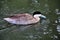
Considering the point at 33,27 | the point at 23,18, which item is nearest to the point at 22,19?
the point at 23,18

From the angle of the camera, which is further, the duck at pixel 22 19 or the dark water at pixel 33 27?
the duck at pixel 22 19

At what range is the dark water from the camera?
918 centimetres

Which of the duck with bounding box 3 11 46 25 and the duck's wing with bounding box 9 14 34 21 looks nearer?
the duck with bounding box 3 11 46 25

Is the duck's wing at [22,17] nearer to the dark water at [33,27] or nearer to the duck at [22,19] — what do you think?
the duck at [22,19]

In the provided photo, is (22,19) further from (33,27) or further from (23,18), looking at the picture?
(33,27)

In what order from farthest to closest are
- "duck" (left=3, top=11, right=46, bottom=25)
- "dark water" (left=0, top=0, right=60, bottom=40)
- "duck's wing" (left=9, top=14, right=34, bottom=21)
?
"duck's wing" (left=9, top=14, right=34, bottom=21)
"duck" (left=3, top=11, right=46, bottom=25)
"dark water" (left=0, top=0, right=60, bottom=40)

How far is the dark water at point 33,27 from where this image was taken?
361 inches

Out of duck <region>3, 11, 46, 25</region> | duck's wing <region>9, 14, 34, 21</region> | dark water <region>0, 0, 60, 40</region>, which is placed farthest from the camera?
duck's wing <region>9, 14, 34, 21</region>

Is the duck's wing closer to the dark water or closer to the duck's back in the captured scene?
the duck's back

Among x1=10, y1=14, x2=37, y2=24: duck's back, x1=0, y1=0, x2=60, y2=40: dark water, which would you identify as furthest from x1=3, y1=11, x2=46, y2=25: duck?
x1=0, y1=0, x2=60, y2=40: dark water

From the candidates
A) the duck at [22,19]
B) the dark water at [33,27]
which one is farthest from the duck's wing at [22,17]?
the dark water at [33,27]

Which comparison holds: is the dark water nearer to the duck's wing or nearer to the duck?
the duck

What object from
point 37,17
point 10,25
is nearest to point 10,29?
point 10,25

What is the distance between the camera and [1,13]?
11.5m
